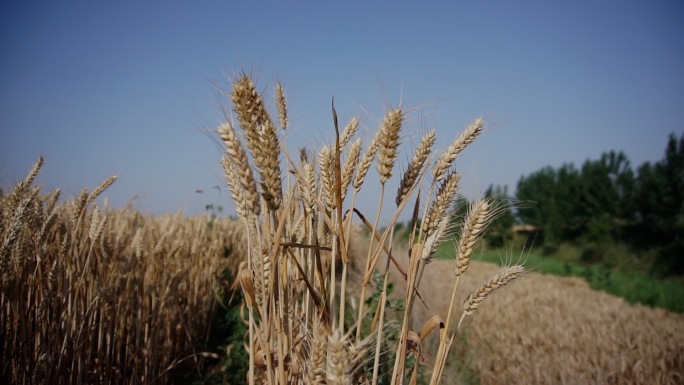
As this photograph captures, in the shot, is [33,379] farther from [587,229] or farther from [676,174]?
[587,229]

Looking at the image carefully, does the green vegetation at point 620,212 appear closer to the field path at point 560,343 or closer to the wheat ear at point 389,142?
the field path at point 560,343

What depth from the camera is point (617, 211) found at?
3406 centimetres

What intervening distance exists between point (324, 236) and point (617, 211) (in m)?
40.1

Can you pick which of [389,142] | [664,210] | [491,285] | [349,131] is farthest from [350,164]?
[664,210]

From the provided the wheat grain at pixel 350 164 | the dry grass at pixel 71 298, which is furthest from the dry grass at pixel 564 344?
the dry grass at pixel 71 298

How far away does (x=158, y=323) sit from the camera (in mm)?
3049

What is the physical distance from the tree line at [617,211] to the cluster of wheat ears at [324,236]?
56.3 ft

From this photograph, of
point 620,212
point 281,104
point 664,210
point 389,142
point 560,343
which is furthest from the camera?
point 620,212

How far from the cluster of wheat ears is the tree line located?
17.2 meters

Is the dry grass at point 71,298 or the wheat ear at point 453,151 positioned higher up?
the wheat ear at point 453,151

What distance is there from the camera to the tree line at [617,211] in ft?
88.1

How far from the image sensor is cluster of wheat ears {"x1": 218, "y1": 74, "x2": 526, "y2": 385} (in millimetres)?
1140

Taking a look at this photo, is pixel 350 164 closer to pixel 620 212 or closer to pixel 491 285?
pixel 491 285

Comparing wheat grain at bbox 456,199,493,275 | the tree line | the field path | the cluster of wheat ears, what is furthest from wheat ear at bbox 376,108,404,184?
the tree line
